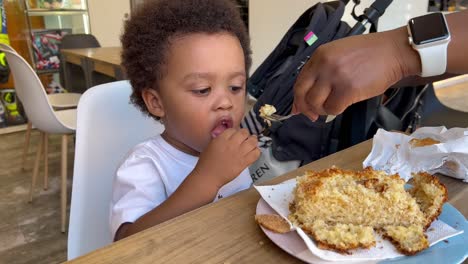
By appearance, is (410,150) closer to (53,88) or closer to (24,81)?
(24,81)

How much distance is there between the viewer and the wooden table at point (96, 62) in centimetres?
253

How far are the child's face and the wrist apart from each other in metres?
0.35

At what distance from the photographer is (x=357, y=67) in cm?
60

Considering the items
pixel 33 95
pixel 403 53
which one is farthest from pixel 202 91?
pixel 33 95

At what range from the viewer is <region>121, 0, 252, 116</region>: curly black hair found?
33.6 inches

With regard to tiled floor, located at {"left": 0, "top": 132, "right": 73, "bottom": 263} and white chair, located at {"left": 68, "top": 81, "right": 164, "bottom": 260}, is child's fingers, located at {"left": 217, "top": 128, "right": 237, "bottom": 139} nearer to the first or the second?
white chair, located at {"left": 68, "top": 81, "right": 164, "bottom": 260}

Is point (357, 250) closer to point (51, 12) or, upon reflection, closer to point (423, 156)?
point (423, 156)

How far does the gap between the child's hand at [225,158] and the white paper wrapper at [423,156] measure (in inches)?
10.2

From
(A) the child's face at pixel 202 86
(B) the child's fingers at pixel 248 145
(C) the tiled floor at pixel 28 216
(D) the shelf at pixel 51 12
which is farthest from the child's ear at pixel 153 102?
(D) the shelf at pixel 51 12

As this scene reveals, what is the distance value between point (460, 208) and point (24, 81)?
2.05 metres

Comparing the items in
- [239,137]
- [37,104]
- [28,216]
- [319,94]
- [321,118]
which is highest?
[319,94]

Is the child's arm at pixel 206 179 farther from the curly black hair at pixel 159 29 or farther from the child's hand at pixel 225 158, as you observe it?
the curly black hair at pixel 159 29

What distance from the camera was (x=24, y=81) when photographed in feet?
6.59

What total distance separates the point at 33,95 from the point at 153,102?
4.64ft
